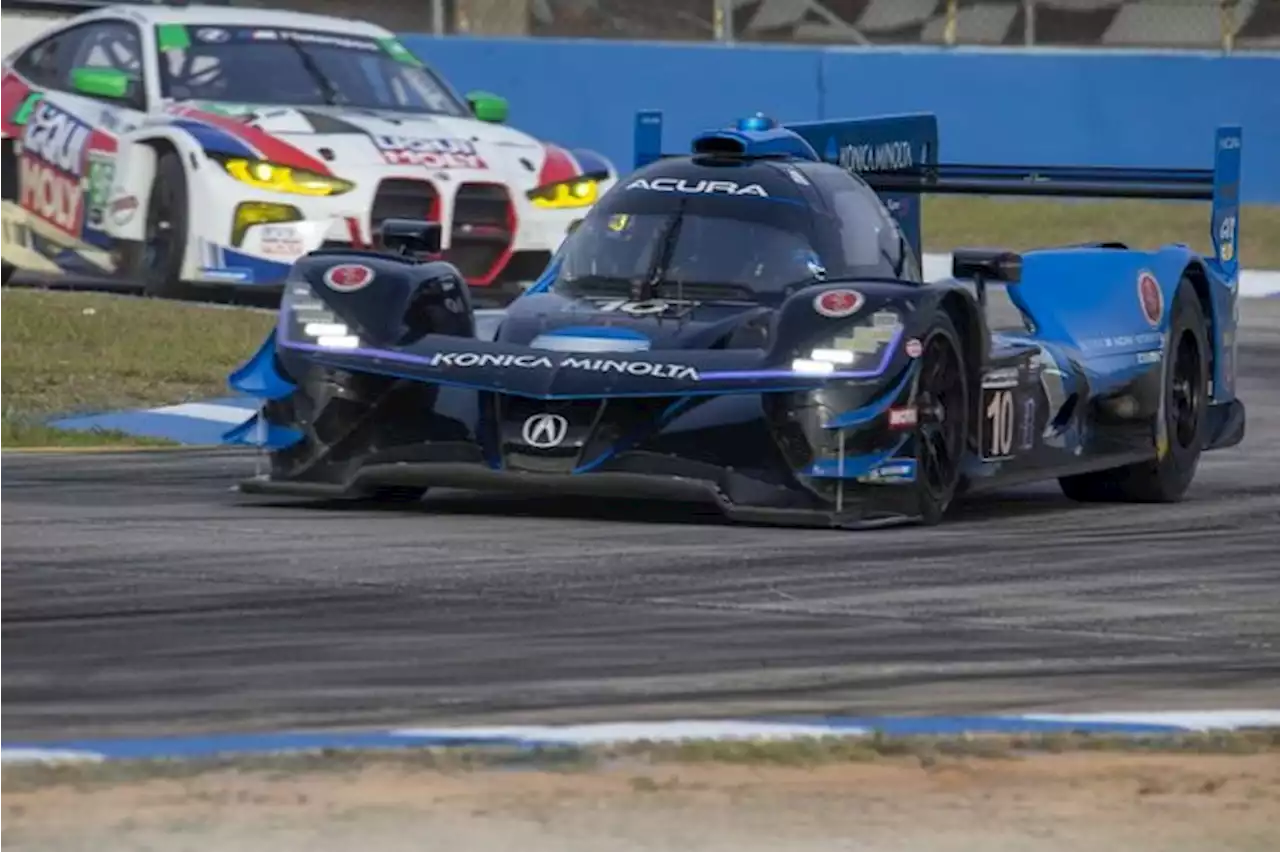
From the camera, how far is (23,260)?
17219 mm

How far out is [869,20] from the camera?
25406mm

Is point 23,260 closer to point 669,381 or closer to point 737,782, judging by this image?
point 669,381

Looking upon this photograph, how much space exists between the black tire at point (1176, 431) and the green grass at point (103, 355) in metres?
3.72

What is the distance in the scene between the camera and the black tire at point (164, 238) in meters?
16.2

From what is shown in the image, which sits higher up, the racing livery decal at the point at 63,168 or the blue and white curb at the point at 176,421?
the racing livery decal at the point at 63,168

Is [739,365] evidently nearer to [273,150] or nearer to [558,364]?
[558,364]

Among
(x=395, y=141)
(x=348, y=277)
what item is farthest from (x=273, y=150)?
(x=348, y=277)

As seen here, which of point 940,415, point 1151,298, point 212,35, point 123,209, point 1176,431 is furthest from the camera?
point 212,35

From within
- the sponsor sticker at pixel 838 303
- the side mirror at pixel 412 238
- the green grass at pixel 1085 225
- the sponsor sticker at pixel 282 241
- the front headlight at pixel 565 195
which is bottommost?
the green grass at pixel 1085 225

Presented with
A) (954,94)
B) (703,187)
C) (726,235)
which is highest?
(703,187)

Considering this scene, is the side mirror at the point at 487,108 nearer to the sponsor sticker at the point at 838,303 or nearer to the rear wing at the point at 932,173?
the rear wing at the point at 932,173

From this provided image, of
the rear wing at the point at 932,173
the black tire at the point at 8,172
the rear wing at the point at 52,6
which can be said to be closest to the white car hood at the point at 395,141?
the black tire at the point at 8,172

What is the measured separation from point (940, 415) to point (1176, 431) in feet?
6.58

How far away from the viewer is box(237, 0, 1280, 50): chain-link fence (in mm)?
24328
